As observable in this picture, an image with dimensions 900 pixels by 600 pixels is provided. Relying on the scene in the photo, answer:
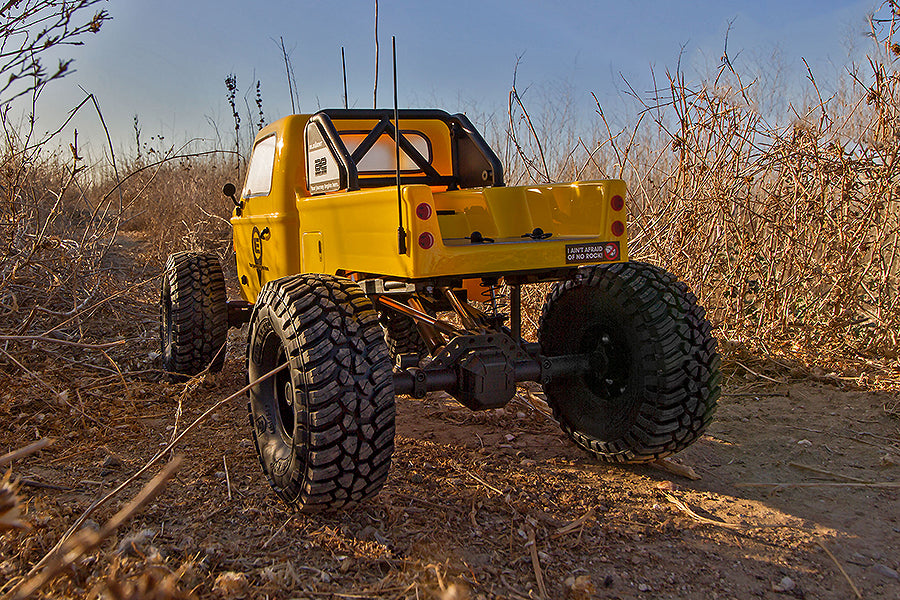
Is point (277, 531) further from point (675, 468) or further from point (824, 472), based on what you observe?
point (824, 472)

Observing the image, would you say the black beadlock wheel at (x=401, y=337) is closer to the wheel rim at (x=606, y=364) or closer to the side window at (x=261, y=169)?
the side window at (x=261, y=169)

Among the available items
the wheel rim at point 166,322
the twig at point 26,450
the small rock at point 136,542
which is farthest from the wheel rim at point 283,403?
the wheel rim at point 166,322

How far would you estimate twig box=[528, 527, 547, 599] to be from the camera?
97.4 inches

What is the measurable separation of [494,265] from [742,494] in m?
1.70

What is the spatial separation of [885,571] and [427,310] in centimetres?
237

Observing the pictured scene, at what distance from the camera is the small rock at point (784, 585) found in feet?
8.29

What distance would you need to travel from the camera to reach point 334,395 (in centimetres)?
264

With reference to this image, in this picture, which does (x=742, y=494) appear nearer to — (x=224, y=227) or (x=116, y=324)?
(x=116, y=324)

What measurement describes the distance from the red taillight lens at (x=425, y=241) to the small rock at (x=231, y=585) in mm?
1322

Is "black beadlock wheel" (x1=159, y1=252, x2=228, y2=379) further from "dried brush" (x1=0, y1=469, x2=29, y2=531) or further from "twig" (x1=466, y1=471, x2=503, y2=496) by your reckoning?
"dried brush" (x1=0, y1=469, x2=29, y2=531)

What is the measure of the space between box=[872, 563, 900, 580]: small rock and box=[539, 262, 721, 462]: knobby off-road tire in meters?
0.86

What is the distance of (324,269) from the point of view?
3.52 meters

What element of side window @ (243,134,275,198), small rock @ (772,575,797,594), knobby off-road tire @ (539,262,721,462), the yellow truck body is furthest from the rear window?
small rock @ (772,575,797,594)

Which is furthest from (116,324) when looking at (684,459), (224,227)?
(684,459)
